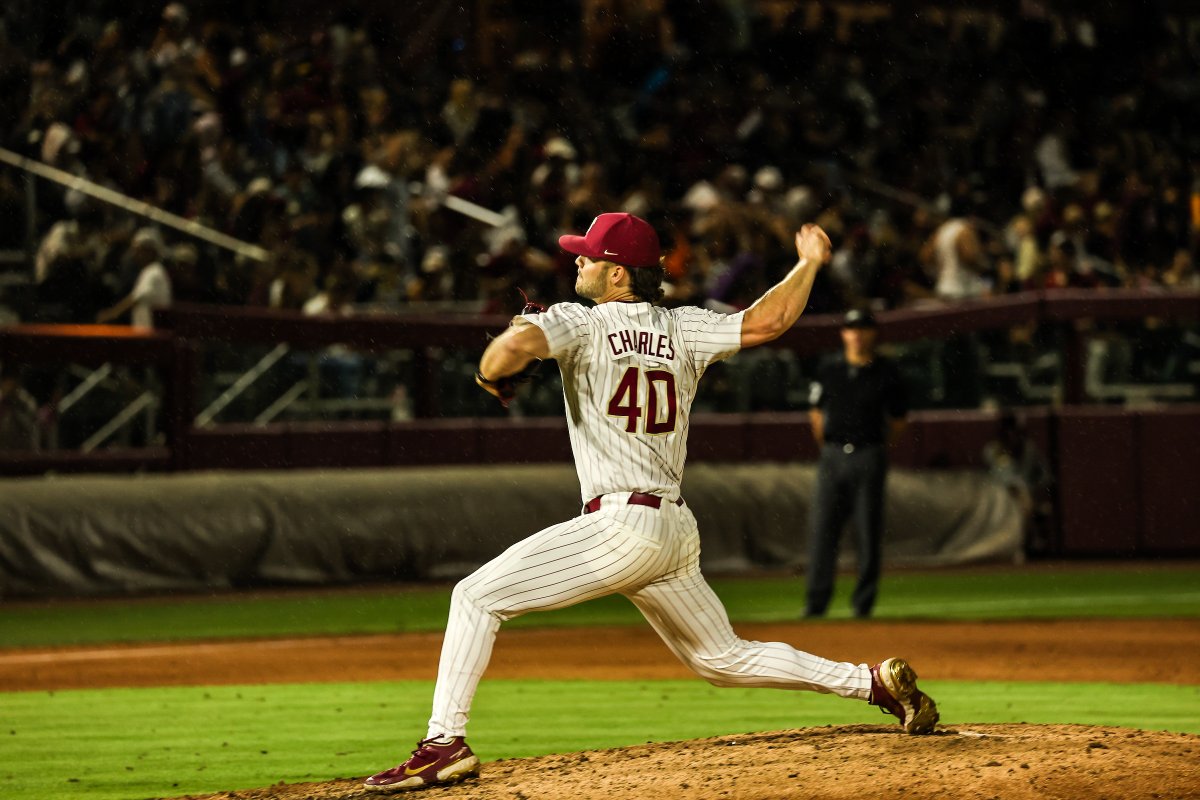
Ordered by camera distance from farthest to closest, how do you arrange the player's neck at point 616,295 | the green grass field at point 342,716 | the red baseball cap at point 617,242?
the green grass field at point 342,716 < the player's neck at point 616,295 < the red baseball cap at point 617,242

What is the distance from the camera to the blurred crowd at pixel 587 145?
16.7m

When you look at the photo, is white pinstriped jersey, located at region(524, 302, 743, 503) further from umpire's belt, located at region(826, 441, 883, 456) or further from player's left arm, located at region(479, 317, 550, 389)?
umpire's belt, located at region(826, 441, 883, 456)

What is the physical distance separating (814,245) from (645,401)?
761mm

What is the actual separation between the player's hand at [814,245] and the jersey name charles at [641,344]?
1.73 feet

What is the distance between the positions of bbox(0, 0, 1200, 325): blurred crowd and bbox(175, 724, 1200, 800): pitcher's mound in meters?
8.38

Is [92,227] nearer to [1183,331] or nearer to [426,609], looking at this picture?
[426,609]

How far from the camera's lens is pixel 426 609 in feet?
43.6

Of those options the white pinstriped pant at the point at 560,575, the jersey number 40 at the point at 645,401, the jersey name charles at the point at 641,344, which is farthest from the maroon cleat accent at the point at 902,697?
the jersey name charles at the point at 641,344

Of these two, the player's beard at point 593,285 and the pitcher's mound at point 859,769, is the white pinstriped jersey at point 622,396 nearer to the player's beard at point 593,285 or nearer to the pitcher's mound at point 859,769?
the player's beard at point 593,285

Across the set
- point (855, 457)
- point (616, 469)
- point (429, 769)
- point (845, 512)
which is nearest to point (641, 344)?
point (616, 469)

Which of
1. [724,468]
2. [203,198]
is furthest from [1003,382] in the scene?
[203,198]

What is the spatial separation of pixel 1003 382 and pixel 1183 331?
1649 millimetres

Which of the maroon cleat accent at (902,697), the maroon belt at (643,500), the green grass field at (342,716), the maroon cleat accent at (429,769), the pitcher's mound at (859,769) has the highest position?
the maroon belt at (643,500)

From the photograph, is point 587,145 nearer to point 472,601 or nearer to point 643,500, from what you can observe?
point 643,500
